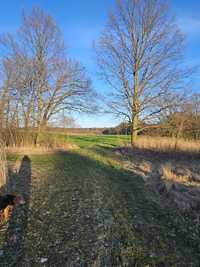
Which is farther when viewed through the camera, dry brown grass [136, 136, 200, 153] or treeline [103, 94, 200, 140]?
treeline [103, 94, 200, 140]

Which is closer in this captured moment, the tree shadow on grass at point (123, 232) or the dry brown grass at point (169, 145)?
the tree shadow on grass at point (123, 232)

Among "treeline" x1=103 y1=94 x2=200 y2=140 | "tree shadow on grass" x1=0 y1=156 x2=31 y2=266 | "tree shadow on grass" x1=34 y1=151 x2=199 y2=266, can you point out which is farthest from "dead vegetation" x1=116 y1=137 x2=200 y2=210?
"tree shadow on grass" x1=0 y1=156 x2=31 y2=266

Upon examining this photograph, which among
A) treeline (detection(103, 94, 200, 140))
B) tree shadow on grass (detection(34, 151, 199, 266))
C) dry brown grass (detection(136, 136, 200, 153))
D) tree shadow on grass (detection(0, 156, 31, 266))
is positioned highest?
treeline (detection(103, 94, 200, 140))

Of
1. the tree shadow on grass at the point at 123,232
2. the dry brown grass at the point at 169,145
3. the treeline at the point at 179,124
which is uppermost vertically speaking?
the treeline at the point at 179,124

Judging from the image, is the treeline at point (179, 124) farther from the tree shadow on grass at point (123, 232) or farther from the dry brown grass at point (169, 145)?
the tree shadow on grass at point (123, 232)

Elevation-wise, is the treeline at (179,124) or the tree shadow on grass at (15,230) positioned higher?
the treeline at (179,124)

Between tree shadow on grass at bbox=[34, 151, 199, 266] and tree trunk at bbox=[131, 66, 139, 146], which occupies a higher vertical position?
tree trunk at bbox=[131, 66, 139, 146]

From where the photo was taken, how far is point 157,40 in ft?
46.1

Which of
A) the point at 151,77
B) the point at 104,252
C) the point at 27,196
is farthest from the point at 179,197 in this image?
the point at 151,77

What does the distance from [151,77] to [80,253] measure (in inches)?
542

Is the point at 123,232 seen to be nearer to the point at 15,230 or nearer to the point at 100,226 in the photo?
the point at 100,226

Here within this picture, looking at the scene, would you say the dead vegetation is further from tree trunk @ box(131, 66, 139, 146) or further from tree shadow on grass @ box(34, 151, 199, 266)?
tree trunk @ box(131, 66, 139, 146)

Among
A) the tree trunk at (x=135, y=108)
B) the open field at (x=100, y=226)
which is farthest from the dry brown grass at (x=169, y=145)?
the open field at (x=100, y=226)

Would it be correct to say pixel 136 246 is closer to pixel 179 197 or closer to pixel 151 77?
pixel 179 197
